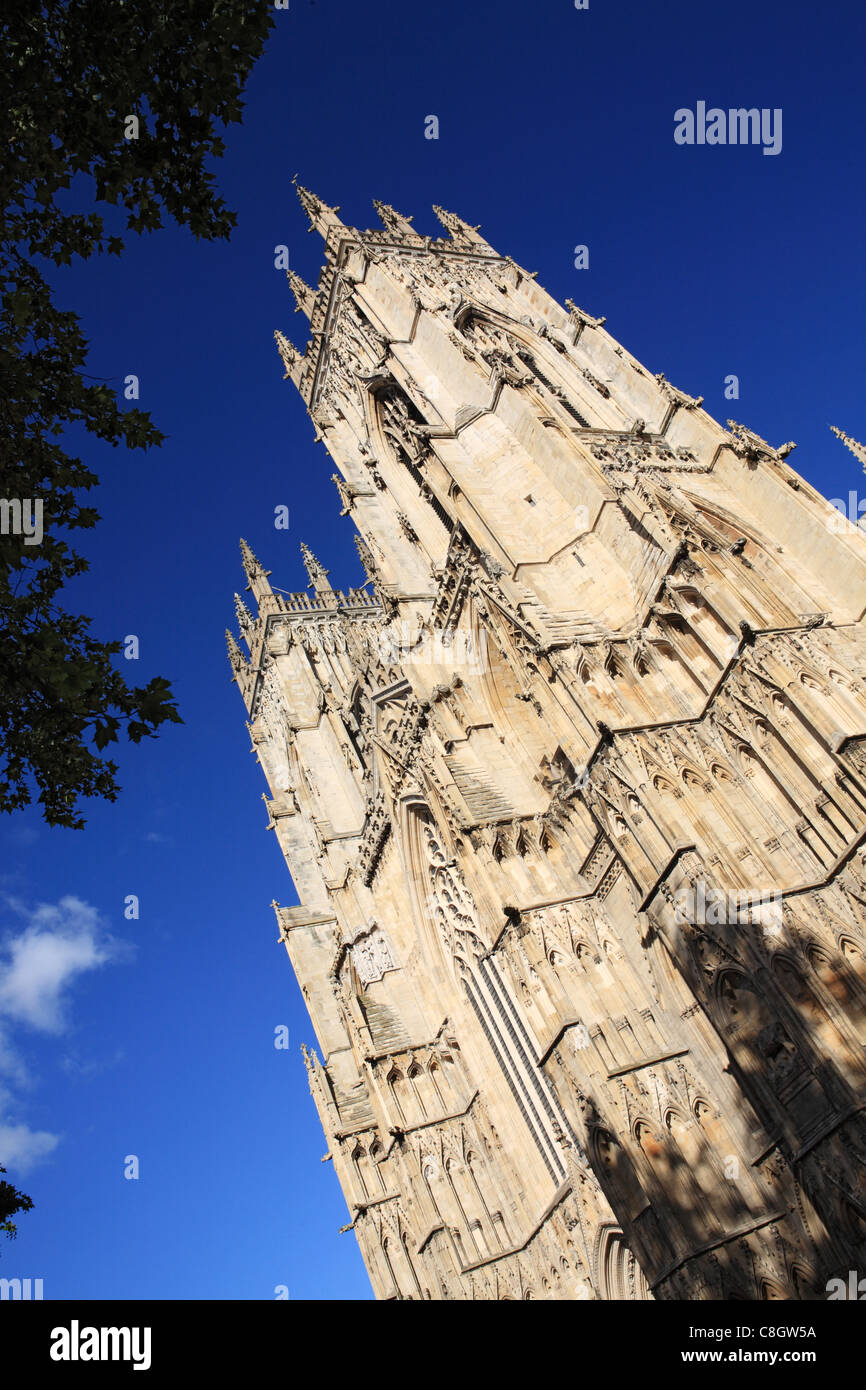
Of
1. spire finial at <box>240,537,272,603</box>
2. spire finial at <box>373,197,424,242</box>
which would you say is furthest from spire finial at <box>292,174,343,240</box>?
spire finial at <box>240,537,272,603</box>

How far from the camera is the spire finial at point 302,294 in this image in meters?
36.9

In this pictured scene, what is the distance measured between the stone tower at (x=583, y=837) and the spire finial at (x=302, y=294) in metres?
3.53

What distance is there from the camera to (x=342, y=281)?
3391cm

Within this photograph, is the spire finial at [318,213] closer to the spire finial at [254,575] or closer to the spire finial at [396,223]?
the spire finial at [396,223]

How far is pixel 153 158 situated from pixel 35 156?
1367mm

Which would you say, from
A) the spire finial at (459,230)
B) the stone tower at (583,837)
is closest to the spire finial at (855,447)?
the stone tower at (583,837)

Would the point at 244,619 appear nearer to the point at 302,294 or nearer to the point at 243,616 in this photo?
the point at 243,616

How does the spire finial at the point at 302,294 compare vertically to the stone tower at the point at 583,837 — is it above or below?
above

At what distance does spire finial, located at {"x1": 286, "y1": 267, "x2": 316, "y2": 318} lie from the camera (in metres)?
36.9

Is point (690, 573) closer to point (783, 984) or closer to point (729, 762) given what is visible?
point (729, 762)

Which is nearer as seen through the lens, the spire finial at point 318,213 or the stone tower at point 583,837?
the stone tower at point 583,837

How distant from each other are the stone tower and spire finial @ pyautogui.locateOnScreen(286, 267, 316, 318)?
3.53 m

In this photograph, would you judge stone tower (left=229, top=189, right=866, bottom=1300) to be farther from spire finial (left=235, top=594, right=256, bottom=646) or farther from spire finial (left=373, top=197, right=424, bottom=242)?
spire finial (left=235, top=594, right=256, bottom=646)
